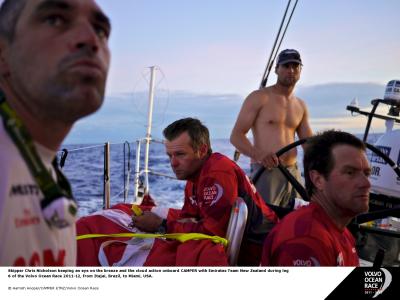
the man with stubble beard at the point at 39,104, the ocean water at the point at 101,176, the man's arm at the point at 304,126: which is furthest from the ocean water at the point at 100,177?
the man with stubble beard at the point at 39,104

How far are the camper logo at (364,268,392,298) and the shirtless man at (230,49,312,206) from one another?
79cm

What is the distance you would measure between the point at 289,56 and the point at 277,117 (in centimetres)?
27

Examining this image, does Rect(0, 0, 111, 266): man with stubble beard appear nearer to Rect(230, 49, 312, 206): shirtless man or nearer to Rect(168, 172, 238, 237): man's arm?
Rect(168, 172, 238, 237): man's arm

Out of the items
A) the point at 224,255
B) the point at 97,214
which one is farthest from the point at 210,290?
the point at 97,214

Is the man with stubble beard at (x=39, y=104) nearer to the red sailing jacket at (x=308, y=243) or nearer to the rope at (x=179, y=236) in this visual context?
the red sailing jacket at (x=308, y=243)

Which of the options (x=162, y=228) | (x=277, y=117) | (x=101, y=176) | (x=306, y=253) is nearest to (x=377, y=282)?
(x=306, y=253)

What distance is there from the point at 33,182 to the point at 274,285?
668mm

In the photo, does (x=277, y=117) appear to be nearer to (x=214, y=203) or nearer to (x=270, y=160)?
(x=270, y=160)

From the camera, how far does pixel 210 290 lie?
894 mm

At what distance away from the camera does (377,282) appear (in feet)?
3.12

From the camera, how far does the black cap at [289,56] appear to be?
171 centimetres

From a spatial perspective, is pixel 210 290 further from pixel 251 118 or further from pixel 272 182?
pixel 251 118

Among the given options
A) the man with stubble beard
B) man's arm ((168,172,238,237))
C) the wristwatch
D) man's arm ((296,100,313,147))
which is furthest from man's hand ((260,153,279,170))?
the man with stubble beard

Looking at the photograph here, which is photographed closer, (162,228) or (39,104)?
(39,104)
